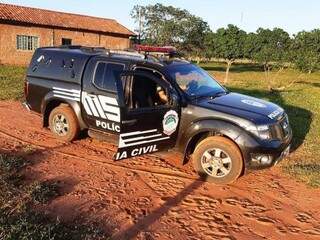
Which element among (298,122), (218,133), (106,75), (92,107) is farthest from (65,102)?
(298,122)

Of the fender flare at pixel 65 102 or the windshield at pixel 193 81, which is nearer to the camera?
the windshield at pixel 193 81

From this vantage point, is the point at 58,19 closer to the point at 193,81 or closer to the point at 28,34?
the point at 28,34

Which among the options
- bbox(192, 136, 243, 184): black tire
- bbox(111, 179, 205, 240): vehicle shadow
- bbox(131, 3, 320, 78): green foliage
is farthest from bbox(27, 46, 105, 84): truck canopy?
bbox(131, 3, 320, 78): green foliage

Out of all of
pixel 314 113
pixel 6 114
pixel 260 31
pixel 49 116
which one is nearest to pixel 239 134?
pixel 49 116

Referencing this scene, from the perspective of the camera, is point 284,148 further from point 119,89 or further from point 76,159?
point 76,159

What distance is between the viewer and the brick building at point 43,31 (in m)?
30.2

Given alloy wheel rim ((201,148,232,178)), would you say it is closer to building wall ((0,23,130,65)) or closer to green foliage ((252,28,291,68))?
building wall ((0,23,130,65))

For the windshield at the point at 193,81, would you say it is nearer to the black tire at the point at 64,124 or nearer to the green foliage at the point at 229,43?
the black tire at the point at 64,124

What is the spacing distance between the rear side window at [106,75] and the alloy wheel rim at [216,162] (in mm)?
2076

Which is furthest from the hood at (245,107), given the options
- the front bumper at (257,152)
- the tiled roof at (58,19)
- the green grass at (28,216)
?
the tiled roof at (58,19)

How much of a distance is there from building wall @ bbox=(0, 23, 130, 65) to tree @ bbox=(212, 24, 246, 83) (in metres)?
13.4

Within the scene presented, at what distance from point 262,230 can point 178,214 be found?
107cm

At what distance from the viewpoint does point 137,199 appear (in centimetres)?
577

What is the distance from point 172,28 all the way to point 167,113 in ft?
169
